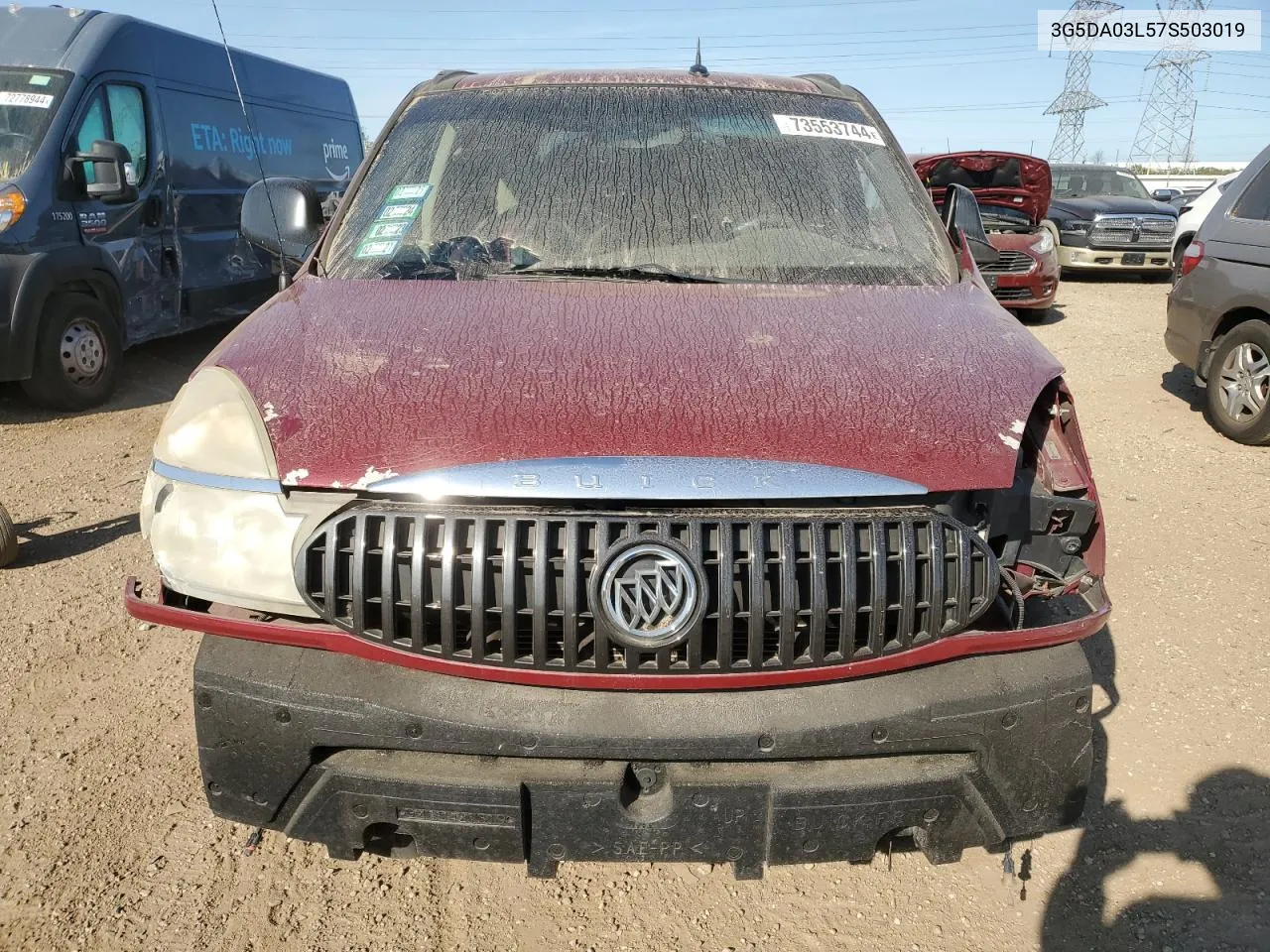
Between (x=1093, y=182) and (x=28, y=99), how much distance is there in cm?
1571

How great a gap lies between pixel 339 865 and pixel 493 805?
0.91 meters

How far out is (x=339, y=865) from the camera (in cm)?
253

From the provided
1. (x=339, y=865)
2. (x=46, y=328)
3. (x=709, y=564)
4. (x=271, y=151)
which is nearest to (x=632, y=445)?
(x=709, y=564)

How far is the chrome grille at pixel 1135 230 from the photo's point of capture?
45.9 feet

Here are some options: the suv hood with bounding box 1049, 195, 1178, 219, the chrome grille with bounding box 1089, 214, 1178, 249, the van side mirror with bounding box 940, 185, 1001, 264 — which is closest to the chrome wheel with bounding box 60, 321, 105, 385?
the van side mirror with bounding box 940, 185, 1001, 264

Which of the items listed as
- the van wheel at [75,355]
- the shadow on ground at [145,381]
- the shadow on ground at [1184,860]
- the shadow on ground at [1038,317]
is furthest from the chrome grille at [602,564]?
the shadow on ground at [1038,317]

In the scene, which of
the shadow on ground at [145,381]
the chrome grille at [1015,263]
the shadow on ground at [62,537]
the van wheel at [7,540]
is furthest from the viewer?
the chrome grille at [1015,263]

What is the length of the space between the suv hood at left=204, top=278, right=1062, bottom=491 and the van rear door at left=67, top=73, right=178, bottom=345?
512 cm

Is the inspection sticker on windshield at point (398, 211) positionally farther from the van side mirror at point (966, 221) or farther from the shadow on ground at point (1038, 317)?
the shadow on ground at point (1038, 317)

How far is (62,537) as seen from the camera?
14.9ft

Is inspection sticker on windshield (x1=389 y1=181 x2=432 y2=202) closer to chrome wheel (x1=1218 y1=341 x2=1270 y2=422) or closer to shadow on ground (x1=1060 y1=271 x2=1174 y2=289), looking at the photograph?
chrome wheel (x1=1218 y1=341 x2=1270 y2=422)

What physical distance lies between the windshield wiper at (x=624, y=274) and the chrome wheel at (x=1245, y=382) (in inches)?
200

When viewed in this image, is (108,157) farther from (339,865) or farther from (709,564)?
(709,564)

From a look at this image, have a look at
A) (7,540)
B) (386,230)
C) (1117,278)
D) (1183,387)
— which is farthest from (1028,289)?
(7,540)
